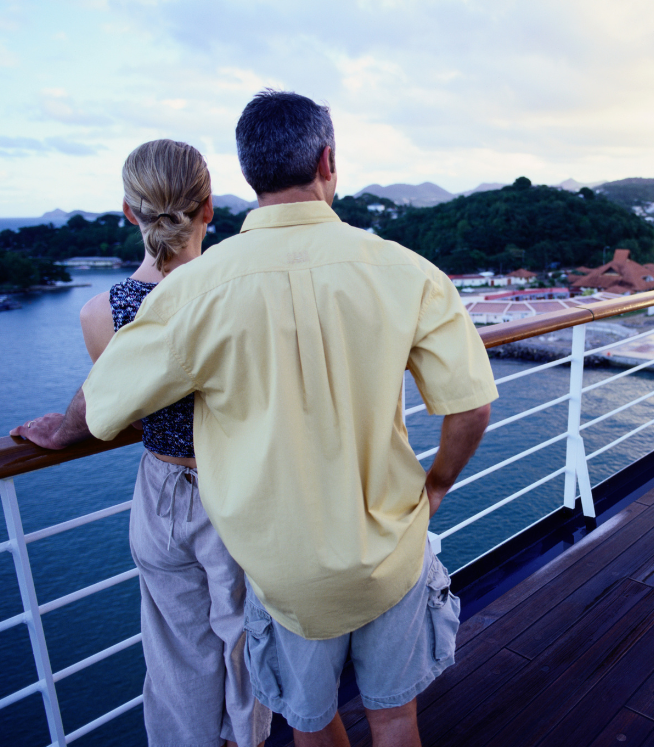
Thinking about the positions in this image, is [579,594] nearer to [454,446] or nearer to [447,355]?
[454,446]

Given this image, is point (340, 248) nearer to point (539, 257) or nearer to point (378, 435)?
point (378, 435)

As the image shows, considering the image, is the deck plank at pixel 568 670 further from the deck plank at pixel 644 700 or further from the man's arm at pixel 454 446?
the man's arm at pixel 454 446

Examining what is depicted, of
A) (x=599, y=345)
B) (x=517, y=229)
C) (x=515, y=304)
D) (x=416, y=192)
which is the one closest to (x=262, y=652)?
(x=599, y=345)

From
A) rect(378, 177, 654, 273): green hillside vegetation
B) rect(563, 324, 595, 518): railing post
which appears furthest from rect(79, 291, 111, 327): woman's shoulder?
rect(378, 177, 654, 273): green hillside vegetation

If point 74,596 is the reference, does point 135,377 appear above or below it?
above

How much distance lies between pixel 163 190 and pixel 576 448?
5.22 feet

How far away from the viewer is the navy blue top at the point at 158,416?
772 millimetres

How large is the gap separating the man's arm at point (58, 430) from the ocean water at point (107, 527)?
34.4 feet

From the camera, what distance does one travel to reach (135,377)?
2.03ft

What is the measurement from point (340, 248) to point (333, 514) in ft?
0.96

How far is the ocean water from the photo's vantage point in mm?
12048

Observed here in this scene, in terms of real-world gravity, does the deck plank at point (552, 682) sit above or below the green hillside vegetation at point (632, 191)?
below

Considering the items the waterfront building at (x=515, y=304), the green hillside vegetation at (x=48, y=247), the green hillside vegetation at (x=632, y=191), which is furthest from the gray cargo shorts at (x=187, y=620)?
the green hillside vegetation at (x=632, y=191)

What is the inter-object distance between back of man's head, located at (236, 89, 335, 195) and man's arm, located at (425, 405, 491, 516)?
0.34 metres
